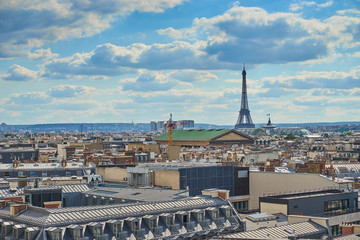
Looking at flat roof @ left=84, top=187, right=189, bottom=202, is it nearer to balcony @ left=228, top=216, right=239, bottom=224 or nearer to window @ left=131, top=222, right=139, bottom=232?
balcony @ left=228, top=216, right=239, bottom=224

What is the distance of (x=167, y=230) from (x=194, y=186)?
79.9ft

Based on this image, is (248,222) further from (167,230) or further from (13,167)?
(13,167)

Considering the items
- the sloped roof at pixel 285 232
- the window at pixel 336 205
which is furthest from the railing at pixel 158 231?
the window at pixel 336 205

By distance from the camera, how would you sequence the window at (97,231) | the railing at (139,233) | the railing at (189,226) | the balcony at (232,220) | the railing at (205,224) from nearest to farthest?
the window at (97,231), the railing at (139,233), the railing at (189,226), the railing at (205,224), the balcony at (232,220)

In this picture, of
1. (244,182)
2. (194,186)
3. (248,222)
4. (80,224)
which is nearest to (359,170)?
(244,182)

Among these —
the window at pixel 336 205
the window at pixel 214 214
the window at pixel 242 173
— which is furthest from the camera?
the window at pixel 242 173

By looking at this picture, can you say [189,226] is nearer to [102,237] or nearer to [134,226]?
[134,226]

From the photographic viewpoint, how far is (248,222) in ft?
167

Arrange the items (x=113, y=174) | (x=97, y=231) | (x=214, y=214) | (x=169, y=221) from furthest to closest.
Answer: (x=113, y=174) < (x=214, y=214) < (x=169, y=221) < (x=97, y=231)

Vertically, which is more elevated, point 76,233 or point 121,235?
point 76,233

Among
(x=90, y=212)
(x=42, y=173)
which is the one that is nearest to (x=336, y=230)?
(x=90, y=212)

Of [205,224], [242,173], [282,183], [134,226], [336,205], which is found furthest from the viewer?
[242,173]

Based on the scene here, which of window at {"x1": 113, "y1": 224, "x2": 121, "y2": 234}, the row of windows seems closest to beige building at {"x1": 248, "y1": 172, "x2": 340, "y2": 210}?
the row of windows

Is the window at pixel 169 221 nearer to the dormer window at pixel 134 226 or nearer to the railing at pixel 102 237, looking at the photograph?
the dormer window at pixel 134 226
